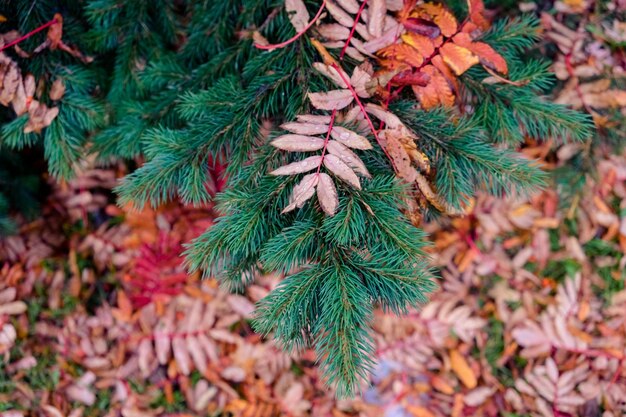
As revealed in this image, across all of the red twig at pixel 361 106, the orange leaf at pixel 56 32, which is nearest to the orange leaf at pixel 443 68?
the red twig at pixel 361 106

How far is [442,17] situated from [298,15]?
0.35 metres

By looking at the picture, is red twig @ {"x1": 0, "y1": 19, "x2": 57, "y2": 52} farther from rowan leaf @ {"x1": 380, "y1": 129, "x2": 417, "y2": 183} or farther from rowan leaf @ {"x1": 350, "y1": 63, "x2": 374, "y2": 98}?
rowan leaf @ {"x1": 380, "y1": 129, "x2": 417, "y2": 183}

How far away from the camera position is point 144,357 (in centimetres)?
171

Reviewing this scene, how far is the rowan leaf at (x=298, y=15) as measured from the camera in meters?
1.16

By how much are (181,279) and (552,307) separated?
1401mm

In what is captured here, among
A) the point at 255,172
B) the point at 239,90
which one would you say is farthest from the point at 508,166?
the point at 239,90

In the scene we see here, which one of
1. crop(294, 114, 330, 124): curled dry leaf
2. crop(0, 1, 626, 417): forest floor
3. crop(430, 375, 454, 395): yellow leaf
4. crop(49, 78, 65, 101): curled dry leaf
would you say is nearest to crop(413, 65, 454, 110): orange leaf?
crop(294, 114, 330, 124): curled dry leaf

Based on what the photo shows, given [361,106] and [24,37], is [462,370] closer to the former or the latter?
Result: [361,106]

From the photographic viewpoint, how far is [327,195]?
3.00 ft

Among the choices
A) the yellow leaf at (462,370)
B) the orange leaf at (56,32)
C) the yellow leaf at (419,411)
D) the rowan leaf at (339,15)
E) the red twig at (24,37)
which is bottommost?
the yellow leaf at (419,411)

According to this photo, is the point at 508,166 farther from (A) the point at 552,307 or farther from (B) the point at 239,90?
(A) the point at 552,307

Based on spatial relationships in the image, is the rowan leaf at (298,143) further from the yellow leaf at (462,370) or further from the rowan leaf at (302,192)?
the yellow leaf at (462,370)

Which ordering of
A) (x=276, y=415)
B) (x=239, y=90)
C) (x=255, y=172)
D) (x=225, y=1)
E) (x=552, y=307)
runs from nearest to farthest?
(x=255, y=172) → (x=239, y=90) → (x=225, y=1) → (x=276, y=415) → (x=552, y=307)

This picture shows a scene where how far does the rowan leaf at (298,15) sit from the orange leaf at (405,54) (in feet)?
0.71
